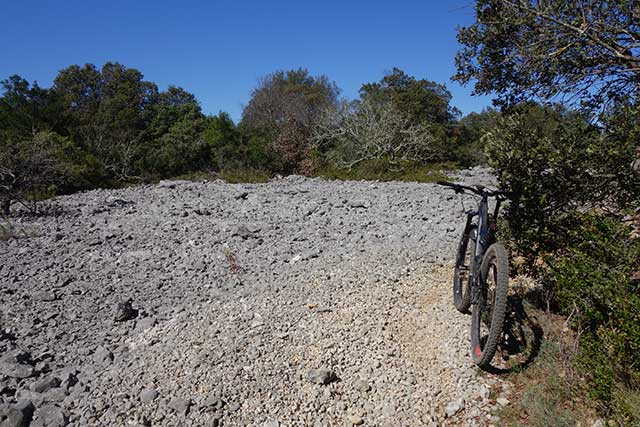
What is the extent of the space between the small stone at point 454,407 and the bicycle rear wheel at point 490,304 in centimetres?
28

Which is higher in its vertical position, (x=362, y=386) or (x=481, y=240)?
(x=481, y=240)

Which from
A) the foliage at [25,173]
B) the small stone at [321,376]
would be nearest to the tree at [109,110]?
the foliage at [25,173]

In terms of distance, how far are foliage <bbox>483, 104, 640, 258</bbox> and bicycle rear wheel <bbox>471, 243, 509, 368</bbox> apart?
2.15 feet

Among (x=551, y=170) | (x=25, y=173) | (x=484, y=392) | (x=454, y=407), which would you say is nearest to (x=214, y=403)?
(x=454, y=407)

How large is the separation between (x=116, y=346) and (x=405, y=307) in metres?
2.42

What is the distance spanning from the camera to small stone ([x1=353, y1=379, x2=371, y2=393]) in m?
2.87

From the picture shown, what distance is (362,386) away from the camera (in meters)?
2.89

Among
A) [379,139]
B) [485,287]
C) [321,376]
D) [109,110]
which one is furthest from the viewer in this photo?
[109,110]

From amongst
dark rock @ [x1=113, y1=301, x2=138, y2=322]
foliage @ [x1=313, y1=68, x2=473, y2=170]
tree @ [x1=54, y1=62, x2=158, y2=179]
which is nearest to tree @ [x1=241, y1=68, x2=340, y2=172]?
foliage @ [x1=313, y1=68, x2=473, y2=170]

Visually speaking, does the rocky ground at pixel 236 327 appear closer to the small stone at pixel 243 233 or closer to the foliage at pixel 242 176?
the small stone at pixel 243 233

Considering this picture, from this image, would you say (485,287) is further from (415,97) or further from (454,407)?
(415,97)

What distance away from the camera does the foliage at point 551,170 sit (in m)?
3.06

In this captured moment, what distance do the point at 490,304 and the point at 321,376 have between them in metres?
1.24

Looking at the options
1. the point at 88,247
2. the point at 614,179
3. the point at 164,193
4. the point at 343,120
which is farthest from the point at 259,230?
the point at 343,120
